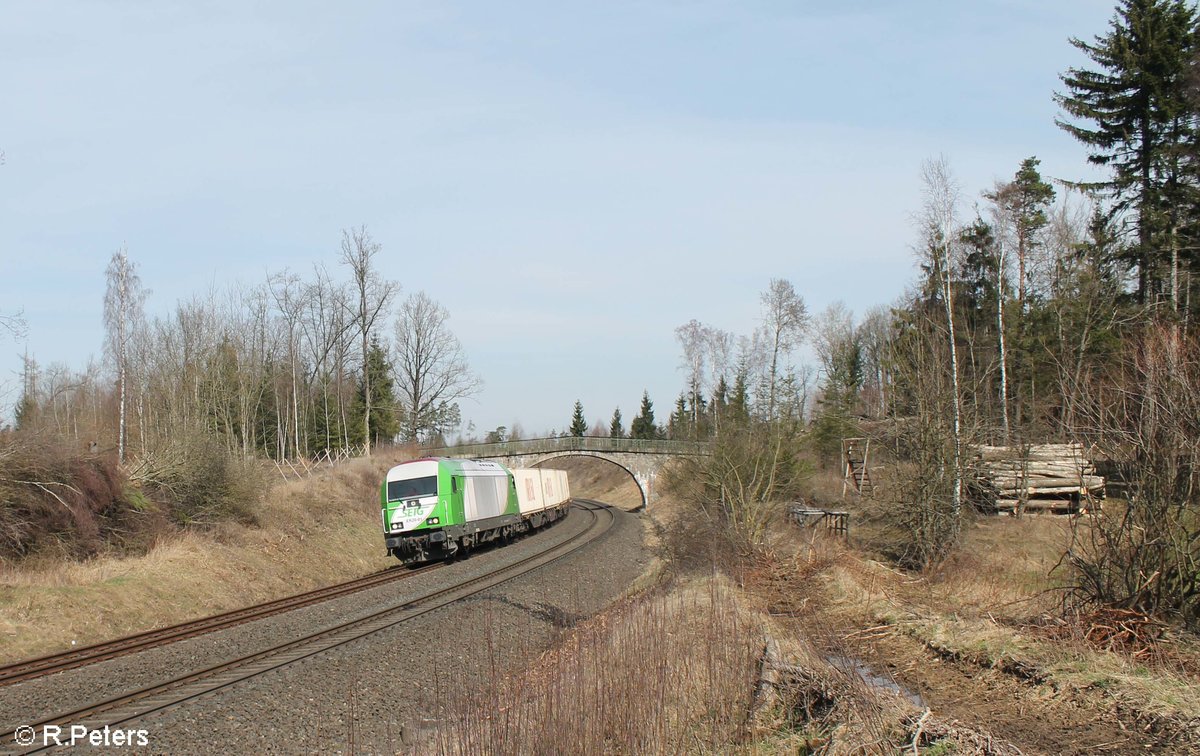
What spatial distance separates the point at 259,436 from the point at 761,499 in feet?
142

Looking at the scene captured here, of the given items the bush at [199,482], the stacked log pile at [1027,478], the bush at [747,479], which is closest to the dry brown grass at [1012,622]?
the stacked log pile at [1027,478]

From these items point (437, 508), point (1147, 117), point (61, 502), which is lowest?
point (437, 508)

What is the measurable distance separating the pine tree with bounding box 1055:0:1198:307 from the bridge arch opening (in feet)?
120

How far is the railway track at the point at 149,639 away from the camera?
1104 cm

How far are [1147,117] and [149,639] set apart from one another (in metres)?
31.0

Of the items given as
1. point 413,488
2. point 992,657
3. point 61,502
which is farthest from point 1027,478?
point 61,502

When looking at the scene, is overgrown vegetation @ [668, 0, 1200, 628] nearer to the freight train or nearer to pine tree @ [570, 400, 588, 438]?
the freight train

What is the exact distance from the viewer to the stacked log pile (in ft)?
61.7

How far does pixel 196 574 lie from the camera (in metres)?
18.7

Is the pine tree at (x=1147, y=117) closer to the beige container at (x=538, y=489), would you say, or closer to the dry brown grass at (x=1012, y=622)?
the dry brown grass at (x=1012, y=622)

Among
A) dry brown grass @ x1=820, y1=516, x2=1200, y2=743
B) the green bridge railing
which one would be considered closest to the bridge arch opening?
the green bridge railing

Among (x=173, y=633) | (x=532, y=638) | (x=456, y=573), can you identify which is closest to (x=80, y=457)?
(x=173, y=633)

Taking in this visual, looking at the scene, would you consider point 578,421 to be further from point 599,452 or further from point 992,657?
point 992,657

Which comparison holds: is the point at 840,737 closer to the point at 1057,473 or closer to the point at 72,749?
the point at 72,749
